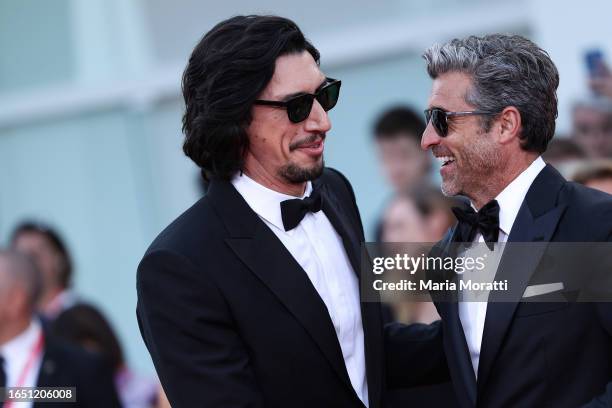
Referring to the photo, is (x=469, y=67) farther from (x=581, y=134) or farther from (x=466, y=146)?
(x=581, y=134)

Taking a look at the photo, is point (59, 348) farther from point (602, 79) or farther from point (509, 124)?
point (509, 124)

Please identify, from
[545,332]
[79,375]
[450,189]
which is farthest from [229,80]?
[79,375]

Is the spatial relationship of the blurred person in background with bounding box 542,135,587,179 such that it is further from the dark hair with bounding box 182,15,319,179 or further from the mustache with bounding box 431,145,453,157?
the dark hair with bounding box 182,15,319,179

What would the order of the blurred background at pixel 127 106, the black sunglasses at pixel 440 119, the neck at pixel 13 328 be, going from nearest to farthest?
1. the black sunglasses at pixel 440 119
2. the neck at pixel 13 328
3. the blurred background at pixel 127 106

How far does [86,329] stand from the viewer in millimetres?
6750

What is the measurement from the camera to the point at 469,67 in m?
3.46

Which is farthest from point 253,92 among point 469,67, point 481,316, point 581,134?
point 581,134

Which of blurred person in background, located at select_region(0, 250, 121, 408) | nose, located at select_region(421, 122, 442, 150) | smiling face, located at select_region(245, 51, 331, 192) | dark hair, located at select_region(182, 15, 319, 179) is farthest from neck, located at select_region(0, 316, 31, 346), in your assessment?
nose, located at select_region(421, 122, 442, 150)

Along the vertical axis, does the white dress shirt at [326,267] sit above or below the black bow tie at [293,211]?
below

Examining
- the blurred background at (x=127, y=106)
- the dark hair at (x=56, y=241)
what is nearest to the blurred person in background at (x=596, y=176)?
the blurred background at (x=127, y=106)

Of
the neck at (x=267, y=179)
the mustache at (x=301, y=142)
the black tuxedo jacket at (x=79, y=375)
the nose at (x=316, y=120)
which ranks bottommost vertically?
the black tuxedo jacket at (x=79, y=375)

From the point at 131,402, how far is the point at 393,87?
3336mm

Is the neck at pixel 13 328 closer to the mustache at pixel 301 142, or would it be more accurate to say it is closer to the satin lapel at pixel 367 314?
the satin lapel at pixel 367 314

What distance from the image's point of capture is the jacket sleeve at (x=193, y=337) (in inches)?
130
